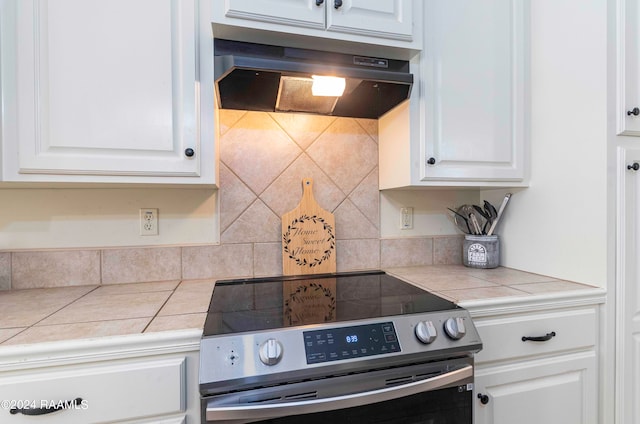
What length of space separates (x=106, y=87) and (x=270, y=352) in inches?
35.6

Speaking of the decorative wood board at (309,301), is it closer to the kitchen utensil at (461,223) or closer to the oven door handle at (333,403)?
the oven door handle at (333,403)

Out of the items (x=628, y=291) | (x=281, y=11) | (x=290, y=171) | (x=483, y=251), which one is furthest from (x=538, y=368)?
(x=281, y=11)

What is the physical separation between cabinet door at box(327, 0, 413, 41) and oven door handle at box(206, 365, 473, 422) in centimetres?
110

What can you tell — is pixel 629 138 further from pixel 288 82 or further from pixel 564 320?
pixel 288 82

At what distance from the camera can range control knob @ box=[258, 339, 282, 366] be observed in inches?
28.0

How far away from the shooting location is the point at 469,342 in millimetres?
862

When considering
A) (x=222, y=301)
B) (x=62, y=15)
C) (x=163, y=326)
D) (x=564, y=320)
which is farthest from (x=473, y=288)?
(x=62, y=15)

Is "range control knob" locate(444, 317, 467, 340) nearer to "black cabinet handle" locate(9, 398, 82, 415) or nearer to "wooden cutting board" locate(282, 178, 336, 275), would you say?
"wooden cutting board" locate(282, 178, 336, 275)

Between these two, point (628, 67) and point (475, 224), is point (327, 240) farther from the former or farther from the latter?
point (628, 67)

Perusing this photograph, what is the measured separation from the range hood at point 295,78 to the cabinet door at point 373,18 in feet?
0.28

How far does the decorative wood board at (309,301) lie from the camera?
0.84 m

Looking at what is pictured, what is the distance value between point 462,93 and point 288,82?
69cm

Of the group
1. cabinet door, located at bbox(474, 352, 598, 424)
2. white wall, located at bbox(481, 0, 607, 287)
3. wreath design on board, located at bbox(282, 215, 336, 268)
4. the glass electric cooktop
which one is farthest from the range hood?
cabinet door, located at bbox(474, 352, 598, 424)

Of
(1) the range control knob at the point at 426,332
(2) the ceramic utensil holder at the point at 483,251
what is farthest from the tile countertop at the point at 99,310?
(2) the ceramic utensil holder at the point at 483,251
